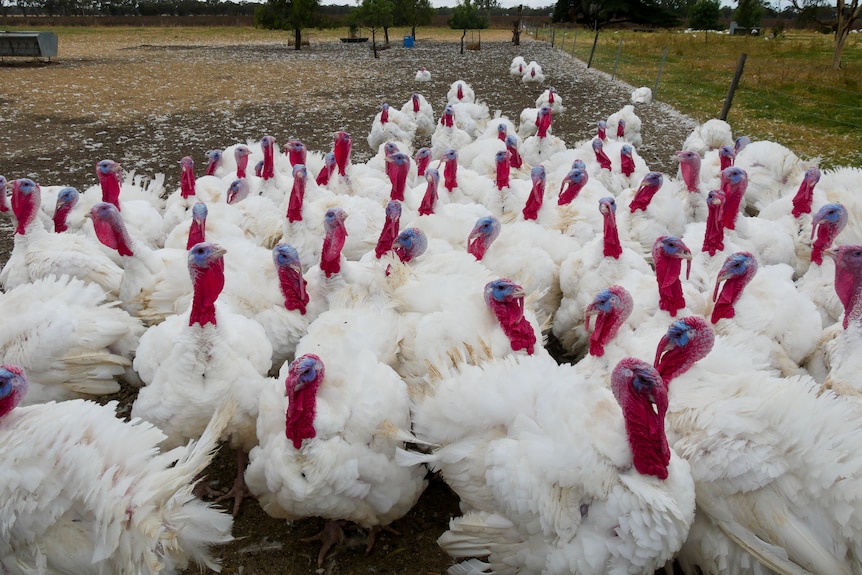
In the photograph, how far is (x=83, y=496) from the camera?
2.36 metres

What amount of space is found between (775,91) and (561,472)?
47.8 ft

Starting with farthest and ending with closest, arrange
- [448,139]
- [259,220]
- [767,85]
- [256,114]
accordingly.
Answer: [767,85] → [256,114] → [448,139] → [259,220]

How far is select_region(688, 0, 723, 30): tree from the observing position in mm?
51719

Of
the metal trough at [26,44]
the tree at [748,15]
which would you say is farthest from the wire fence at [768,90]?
the tree at [748,15]

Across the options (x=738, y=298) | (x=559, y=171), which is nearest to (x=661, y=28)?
(x=559, y=171)

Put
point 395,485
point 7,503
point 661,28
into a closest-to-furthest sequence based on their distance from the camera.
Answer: point 7,503 < point 395,485 < point 661,28

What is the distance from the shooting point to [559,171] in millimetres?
6781

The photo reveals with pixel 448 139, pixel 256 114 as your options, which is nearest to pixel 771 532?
pixel 448 139

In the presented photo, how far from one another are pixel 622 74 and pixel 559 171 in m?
14.1

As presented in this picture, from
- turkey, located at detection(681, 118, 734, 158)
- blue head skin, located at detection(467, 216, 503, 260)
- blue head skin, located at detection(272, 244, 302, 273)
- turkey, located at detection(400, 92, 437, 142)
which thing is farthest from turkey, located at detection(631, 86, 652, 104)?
blue head skin, located at detection(272, 244, 302, 273)

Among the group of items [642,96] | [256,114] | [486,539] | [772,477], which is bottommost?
[486,539]

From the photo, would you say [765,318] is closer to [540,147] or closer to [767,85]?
[540,147]

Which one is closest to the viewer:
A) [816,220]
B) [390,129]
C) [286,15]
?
[816,220]

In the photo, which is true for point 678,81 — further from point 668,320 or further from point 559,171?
point 668,320
